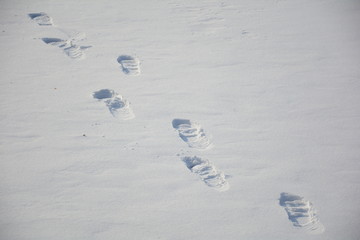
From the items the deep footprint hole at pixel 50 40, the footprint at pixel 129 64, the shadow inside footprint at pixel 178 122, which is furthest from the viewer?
the deep footprint hole at pixel 50 40

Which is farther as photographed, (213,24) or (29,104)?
(213,24)

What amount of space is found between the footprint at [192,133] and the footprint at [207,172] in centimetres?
12

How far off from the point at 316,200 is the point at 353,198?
0.73 feet

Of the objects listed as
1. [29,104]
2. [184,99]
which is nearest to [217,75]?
[184,99]

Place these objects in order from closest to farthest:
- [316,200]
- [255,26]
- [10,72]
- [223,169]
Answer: [316,200], [223,169], [10,72], [255,26]

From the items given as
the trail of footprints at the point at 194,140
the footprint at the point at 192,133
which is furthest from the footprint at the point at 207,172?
the footprint at the point at 192,133

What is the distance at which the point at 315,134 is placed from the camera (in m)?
1.90

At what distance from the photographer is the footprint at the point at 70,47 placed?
8.10 feet

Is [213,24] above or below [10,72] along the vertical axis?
above

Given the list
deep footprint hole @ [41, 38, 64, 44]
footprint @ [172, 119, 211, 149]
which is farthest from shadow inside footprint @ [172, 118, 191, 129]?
deep footprint hole @ [41, 38, 64, 44]

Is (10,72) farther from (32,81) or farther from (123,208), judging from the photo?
(123,208)

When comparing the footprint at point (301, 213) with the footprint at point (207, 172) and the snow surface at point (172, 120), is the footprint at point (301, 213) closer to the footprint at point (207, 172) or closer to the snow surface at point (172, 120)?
the snow surface at point (172, 120)

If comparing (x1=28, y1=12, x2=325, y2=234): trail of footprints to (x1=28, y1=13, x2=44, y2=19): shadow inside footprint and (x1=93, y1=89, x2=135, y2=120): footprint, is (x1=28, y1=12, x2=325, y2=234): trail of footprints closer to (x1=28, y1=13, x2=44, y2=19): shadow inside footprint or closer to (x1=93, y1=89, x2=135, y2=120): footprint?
(x1=93, y1=89, x2=135, y2=120): footprint

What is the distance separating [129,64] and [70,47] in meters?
0.59
